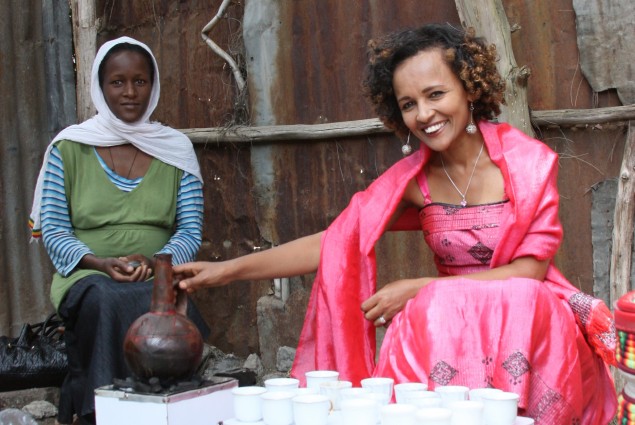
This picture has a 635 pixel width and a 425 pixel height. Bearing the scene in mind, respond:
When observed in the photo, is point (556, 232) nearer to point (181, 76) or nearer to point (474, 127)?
point (474, 127)

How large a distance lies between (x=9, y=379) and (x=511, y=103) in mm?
2777

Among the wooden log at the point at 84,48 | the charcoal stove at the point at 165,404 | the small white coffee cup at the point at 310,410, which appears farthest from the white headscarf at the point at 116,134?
the small white coffee cup at the point at 310,410

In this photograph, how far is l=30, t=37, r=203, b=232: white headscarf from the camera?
4.37 meters

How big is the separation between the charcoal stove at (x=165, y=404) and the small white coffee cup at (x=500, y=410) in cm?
90

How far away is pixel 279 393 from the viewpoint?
2.38 m

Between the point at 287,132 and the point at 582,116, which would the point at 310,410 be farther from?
the point at 287,132

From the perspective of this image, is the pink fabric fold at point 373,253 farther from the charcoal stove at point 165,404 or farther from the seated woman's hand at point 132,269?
the seated woman's hand at point 132,269

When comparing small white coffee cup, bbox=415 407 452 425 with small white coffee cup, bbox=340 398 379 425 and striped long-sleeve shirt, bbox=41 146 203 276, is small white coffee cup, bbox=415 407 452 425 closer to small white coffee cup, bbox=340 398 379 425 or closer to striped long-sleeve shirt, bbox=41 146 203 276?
small white coffee cup, bbox=340 398 379 425

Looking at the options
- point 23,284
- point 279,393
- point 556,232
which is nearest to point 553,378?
point 556,232

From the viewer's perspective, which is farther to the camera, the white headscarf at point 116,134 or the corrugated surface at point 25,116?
the corrugated surface at point 25,116

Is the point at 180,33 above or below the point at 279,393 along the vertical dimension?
above

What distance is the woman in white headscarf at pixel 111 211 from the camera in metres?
3.92

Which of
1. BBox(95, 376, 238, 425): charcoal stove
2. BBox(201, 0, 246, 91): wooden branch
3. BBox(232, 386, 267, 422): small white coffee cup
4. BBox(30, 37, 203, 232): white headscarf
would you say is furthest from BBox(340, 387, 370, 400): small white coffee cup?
BBox(201, 0, 246, 91): wooden branch

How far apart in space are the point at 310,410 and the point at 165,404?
1.72 ft
